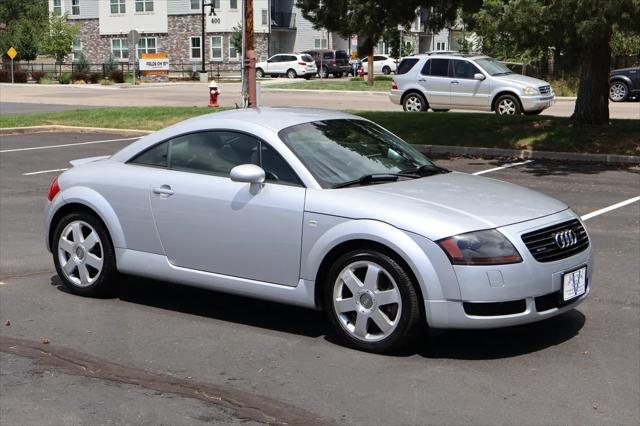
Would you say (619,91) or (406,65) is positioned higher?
(406,65)

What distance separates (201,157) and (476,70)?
63.7 ft

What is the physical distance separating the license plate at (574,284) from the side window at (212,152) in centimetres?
229

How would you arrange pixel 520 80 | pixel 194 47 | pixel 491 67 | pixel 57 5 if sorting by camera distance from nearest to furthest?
pixel 520 80, pixel 491 67, pixel 194 47, pixel 57 5

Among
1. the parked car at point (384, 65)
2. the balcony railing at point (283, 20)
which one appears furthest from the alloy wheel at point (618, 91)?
the balcony railing at point (283, 20)

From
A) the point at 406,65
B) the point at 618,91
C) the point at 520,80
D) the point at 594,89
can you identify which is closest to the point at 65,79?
the point at 406,65

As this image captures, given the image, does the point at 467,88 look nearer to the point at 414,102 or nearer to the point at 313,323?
the point at 414,102

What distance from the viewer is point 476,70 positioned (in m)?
25.2

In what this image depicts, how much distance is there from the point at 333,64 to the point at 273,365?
56798mm

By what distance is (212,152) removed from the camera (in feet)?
22.3

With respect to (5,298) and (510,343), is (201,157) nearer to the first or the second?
(5,298)

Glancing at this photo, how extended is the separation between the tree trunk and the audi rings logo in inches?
476

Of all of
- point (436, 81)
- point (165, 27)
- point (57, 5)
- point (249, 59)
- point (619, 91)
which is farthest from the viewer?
point (57, 5)

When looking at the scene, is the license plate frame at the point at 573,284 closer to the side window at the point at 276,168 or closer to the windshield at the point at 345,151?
the windshield at the point at 345,151

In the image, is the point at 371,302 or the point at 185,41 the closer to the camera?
the point at 371,302
